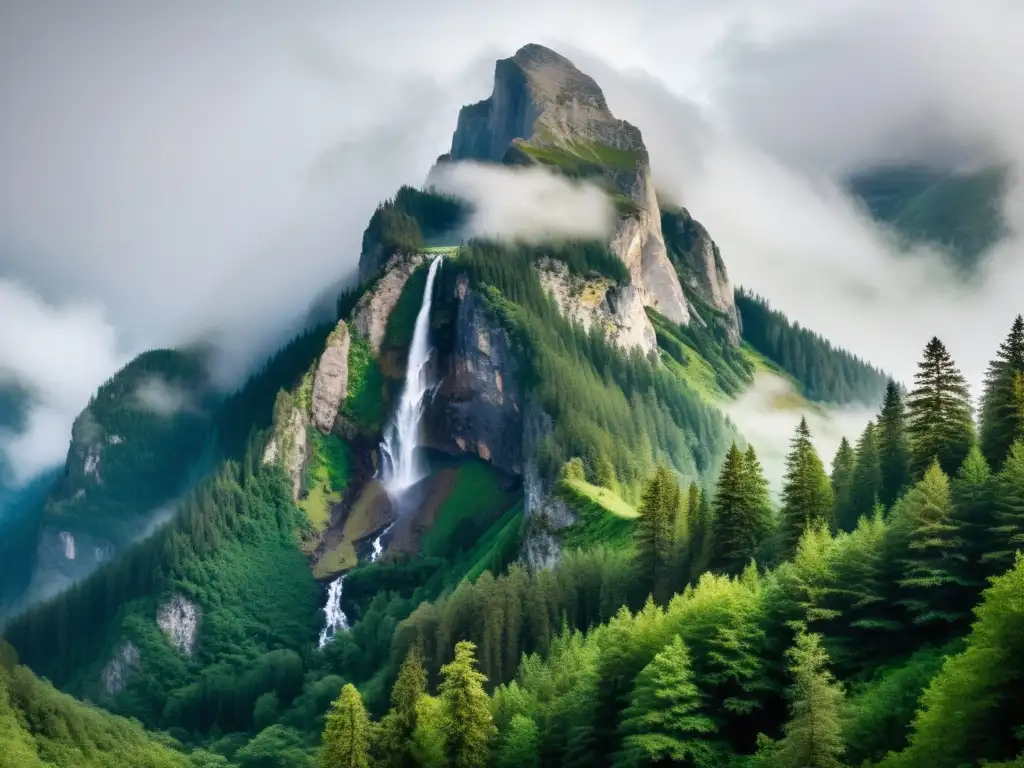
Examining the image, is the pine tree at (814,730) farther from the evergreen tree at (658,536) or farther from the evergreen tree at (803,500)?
the evergreen tree at (658,536)

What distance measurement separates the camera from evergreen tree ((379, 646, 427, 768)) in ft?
276

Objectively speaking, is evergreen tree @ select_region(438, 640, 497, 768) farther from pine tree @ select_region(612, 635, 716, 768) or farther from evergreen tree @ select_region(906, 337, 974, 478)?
evergreen tree @ select_region(906, 337, 974, 478)

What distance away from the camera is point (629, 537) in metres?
142

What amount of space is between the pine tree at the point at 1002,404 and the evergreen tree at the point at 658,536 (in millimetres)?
29784

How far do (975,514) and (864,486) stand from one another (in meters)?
22.9

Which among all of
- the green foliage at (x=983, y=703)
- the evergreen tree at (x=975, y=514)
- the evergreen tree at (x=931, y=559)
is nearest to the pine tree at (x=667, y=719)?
the evergreen tree at (x=931, y=559)

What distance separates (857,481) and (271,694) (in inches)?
4179

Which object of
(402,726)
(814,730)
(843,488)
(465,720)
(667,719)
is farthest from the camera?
(843,488)

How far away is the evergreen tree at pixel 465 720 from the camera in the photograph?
80562 mm

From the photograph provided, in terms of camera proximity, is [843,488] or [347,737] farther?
[843,488]

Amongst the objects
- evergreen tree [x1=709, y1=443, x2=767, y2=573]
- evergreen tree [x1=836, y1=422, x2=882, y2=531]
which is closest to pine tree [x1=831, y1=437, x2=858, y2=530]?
evergreen tree [x1=836, y1=422, x2=882, y2=531]

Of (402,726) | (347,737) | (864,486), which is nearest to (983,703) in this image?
(402,726)

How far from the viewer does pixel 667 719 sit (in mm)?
70625

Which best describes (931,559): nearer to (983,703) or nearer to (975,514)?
(975,514)
